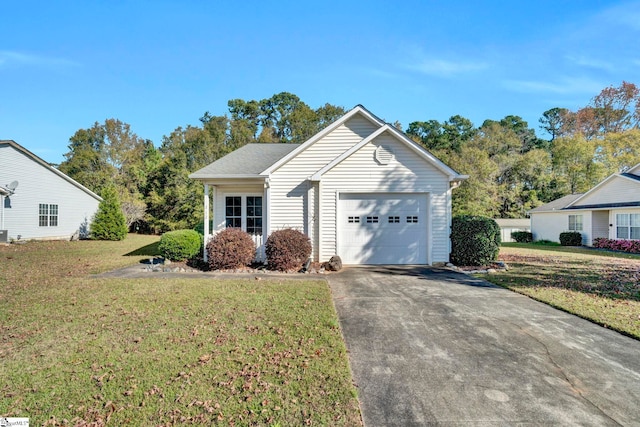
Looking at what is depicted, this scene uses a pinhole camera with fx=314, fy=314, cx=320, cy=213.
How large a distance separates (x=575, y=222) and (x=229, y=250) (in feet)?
89.0

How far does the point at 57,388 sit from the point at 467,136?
51634mm

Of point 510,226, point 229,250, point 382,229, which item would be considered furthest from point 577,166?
point 229,250

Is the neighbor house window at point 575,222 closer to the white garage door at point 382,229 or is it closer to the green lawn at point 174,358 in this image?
the white garage door at point 382,229

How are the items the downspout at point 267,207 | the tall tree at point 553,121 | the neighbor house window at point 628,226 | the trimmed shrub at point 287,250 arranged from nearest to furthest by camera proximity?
the trimmed shrub at point 287,250
the downspout at point 267,207
the neighbor house window at point 628,226
the tall tree at point 553,121

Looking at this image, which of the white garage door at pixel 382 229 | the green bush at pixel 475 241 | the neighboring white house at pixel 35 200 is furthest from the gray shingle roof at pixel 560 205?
the neighboring white house at pixel 35 200

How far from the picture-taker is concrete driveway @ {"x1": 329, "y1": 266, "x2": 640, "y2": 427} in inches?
119

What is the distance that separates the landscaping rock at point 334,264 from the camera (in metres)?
10.2

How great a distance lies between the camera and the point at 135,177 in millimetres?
33781

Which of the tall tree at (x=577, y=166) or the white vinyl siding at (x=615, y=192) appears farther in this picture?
the tall tree at (x=577, y=166)

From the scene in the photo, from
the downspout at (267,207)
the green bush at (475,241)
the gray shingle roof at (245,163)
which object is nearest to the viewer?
the green bush at (475,241)

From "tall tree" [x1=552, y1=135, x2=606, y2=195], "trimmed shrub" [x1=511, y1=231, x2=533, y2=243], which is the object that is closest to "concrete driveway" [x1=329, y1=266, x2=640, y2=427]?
"trimmed shrub" [x1=511, y1=231, x2=533, y2=243]

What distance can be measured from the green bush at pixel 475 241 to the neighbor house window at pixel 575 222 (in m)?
19.0

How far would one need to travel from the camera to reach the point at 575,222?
2459 centimetres

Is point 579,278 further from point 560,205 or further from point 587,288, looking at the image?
point 560,205
